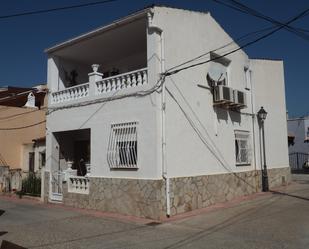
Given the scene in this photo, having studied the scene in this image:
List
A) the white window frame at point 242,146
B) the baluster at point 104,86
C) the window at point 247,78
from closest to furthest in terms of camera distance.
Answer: the baluster at point 104,86 → the white window frame at point 242,146 → the window at point 247,78

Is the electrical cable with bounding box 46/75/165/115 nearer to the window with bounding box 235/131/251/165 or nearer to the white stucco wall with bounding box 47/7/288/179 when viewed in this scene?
the white stucco wall with bounding box 47/7/288/179

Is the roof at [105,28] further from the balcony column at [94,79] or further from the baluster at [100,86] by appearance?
the baluster at [100,86]

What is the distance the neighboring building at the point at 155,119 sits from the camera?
1165 centimetres

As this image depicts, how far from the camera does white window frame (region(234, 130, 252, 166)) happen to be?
51.0 feet

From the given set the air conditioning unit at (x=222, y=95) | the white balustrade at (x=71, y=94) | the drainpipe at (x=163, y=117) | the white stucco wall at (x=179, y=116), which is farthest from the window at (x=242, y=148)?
the white balustrade at (x=71, y=94)

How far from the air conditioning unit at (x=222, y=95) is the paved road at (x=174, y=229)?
12.8 ft

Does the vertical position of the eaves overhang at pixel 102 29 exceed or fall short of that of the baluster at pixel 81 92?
it exceeds it

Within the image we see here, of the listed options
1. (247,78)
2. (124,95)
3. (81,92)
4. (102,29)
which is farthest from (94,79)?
(247,78)

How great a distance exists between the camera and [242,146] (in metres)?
15.9

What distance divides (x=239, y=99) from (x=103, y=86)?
5540 millimetres

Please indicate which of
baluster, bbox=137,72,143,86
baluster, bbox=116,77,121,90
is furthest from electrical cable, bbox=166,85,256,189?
baluster, bbox=116,77,121,90

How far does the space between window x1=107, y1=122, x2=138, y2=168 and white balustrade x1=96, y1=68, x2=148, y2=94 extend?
1.39 m

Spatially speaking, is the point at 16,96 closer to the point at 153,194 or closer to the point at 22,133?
the point at 22,133

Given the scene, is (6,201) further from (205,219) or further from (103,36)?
(205,219)
